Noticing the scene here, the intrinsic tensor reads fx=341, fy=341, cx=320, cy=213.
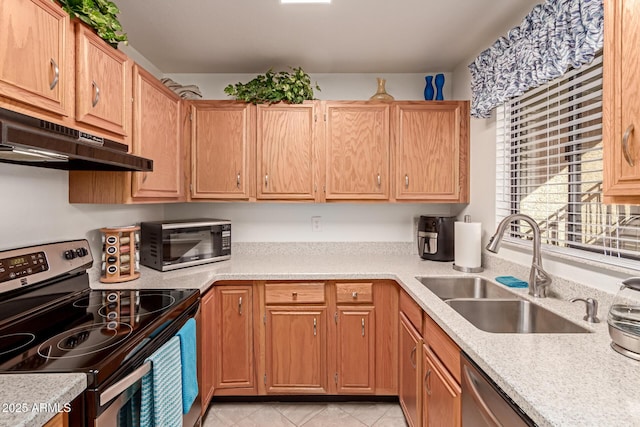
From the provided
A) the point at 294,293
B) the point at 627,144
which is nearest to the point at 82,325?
the point at 294,293

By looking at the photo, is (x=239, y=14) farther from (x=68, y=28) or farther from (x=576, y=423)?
(x=576, y=423)

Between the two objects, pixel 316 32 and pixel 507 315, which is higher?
pixel 316 32

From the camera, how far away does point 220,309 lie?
2.16 meters

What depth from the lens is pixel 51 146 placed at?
1.07m

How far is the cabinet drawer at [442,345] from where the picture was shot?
1.28 metres

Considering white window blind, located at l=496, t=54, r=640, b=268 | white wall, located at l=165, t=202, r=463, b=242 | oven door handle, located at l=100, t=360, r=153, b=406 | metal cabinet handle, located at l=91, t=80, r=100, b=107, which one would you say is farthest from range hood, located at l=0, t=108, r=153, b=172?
white window blind, located at l=496, t=54, r=640, b=268

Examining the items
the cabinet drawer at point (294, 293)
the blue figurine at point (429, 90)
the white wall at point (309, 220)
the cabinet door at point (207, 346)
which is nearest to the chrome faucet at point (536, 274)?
the cabinet drawer at point (294, 293)

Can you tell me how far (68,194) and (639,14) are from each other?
2.39m

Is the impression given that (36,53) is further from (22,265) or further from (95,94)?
(22,265)

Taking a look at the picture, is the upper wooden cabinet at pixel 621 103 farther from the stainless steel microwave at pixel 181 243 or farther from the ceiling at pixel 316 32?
the stainless steel microwave at pixel 181 243

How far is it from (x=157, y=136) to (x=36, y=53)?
89 centimetres

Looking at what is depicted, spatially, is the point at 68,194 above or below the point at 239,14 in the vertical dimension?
below

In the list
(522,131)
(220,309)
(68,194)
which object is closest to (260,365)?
(220,309)

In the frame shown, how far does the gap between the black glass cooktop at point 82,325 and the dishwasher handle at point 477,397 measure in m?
1.13
